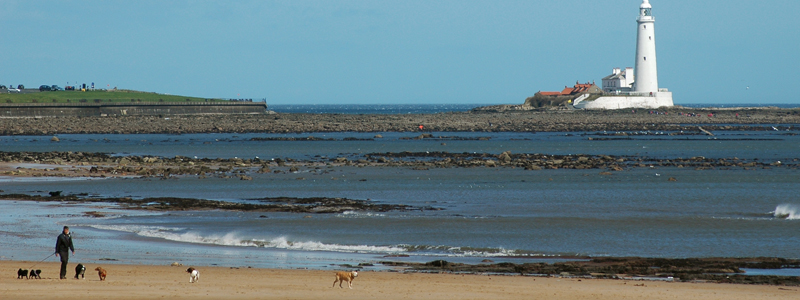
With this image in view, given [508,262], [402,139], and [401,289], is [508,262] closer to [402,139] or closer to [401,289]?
[401,289]

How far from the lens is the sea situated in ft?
56.4

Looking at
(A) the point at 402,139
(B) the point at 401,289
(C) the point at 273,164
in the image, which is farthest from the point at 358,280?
(A) the point at 402,139

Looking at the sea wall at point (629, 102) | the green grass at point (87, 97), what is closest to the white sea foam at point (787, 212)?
the sea wall at point (629, 102)

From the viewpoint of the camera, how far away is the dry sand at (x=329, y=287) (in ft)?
39.5

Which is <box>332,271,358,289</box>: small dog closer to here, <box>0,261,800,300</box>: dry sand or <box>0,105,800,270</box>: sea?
<box>0,261,800,300</box>: dry sand

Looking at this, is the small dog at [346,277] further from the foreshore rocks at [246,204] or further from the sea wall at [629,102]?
the sea wall at [629,102]

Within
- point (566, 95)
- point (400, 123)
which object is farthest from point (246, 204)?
point (566, 95)

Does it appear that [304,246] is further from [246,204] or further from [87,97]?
[87,97]

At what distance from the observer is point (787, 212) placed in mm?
23109

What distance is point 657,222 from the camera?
2217 cm

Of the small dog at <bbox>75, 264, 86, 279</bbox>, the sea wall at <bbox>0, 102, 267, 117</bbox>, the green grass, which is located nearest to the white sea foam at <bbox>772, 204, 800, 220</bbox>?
the small dog at <bbox>75, 264, 86, 279</bbox>

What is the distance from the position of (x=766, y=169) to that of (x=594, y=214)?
18958 mm

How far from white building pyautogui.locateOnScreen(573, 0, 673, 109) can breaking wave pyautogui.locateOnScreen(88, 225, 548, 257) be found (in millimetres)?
80391

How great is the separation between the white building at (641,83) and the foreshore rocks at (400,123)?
8.95 ft
